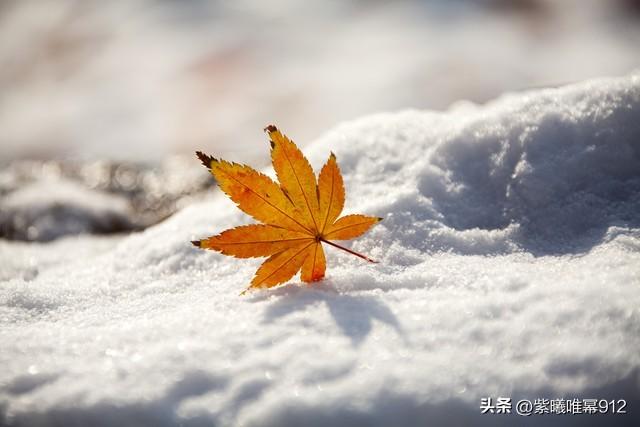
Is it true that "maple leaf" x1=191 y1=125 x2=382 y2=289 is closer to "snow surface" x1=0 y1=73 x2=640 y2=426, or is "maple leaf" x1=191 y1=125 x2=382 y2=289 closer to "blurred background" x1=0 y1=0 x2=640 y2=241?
"snow surface" x1=0 y1=73 x2=640 y2=426

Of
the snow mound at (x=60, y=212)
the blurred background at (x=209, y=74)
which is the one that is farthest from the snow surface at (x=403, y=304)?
the blurred background at (x=209, y=74)

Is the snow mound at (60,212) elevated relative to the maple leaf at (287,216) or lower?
elevated

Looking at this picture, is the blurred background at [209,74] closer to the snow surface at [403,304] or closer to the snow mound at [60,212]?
the snow mound at [60,212]

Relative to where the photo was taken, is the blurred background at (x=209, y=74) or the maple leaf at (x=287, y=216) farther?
the blurred background at (x=209, y=74)

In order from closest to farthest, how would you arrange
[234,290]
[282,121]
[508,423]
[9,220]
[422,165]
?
1. [508,423]
2. [234,290]
3. [422,165]
4. [9,220]
5. [282,121]

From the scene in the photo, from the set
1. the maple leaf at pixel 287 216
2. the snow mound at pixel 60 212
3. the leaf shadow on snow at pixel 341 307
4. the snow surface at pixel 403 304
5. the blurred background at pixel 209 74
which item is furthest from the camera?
the blurred background at pixel 209 74

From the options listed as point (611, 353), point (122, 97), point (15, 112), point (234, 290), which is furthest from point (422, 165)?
point (15, 112)

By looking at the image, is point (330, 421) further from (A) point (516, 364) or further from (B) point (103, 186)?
(B) point (103, 186)

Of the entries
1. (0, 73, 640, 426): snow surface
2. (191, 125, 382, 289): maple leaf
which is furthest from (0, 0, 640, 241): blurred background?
(191, 125, 382, 289): maple leaf

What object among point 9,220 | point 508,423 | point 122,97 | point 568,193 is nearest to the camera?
point 508,423
